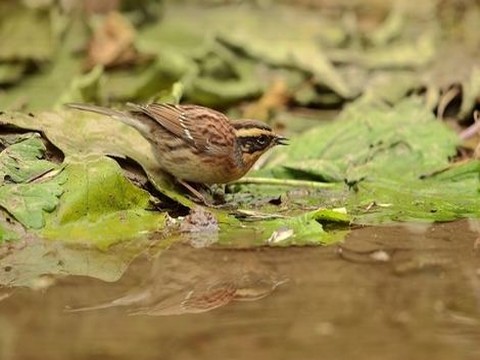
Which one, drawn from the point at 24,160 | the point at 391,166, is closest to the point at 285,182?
the point at 391,166

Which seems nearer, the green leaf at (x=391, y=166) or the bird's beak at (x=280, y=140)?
the green leaf at (x=391, y=166)

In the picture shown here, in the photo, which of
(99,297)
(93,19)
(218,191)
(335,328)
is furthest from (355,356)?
(93,19)

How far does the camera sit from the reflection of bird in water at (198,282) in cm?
458

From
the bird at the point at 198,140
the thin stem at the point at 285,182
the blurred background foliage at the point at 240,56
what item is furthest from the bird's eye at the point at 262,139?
the blurred background foliage at the point at 240,56

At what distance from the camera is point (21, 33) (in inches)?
378

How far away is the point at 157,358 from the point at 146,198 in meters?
2.10

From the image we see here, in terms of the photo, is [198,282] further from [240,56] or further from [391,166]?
[240,56]

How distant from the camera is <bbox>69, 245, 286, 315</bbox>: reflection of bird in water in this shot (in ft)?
15.0

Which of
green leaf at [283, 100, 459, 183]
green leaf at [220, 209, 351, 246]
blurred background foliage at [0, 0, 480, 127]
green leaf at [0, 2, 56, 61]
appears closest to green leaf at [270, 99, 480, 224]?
green leaf at [283, 100, 459, 183]

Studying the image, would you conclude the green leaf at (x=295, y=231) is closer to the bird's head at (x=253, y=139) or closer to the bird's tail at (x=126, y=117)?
the bird's head at (x=253, y=139)

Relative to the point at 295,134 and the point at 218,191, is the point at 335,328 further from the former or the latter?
the point at 295,134

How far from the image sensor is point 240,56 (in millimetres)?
9805

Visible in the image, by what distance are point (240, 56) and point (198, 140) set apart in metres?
3.63

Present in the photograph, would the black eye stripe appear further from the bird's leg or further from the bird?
the bird's leg
